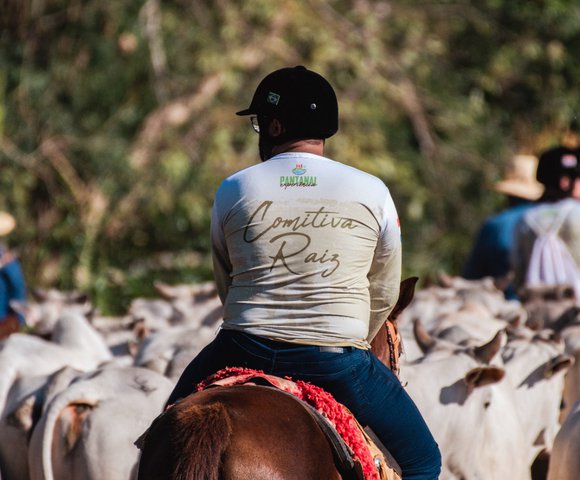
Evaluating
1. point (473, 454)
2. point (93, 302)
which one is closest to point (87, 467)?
point (473, 454)

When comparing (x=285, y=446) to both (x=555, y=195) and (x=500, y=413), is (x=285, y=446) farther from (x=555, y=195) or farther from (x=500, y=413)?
(x=555, y=195)

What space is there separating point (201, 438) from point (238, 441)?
10cm

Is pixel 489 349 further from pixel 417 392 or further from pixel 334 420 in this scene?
pixel 334 420

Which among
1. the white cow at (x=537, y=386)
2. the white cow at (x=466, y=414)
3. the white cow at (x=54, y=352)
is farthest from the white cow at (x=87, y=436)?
the white cow at (x=537, y=386)

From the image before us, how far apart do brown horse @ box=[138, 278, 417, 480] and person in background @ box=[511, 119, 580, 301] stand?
16.4 ft

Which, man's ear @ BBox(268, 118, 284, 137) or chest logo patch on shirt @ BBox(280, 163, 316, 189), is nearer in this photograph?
chest logo patch on shirt @ BBox(280, 163, 316, 189)

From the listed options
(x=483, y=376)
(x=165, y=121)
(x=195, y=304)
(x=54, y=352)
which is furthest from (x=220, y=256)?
(x=165, y=121)

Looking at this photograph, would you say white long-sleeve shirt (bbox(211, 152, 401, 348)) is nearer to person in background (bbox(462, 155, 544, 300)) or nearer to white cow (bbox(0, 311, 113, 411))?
white cow (bbox(0, 311, 113, 411))

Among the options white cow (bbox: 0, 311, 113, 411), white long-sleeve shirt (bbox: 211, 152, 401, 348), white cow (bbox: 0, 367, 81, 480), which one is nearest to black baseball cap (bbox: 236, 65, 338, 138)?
white long-sleeve shirt (bbox: 211, 152, 401, 348)

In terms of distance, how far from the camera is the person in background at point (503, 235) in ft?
31.0

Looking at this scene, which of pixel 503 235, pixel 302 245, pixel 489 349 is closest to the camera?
pixel 302 245

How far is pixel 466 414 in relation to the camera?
5.78 metres

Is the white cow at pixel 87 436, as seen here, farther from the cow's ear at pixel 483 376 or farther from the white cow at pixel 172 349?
the cow's ear at pixel 483 376

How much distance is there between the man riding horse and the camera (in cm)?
388
